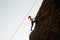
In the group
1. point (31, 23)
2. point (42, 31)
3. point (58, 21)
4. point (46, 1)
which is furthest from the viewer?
point (31, 23)

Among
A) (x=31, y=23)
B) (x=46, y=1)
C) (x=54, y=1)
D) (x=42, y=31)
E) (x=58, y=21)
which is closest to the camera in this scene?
Answer: (x=58, y=21)

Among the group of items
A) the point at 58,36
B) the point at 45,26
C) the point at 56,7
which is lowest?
the point at 58,36

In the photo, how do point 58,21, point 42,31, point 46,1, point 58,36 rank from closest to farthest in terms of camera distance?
point 58,36, point 58,21, point 42,31, point 46,1

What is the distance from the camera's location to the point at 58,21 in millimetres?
13992

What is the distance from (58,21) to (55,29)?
924 mm

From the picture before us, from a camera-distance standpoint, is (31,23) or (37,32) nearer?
(37,32)

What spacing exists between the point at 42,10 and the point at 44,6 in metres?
0.54

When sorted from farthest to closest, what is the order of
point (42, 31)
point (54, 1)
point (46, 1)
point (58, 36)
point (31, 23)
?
point (31, 23) → point (46, 1) → point (54, 1) → point (42, 31) → point (58, 36)

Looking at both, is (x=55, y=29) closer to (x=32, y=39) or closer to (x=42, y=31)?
(x=42, y=31)

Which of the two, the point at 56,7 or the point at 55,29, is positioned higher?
the point at 56,7

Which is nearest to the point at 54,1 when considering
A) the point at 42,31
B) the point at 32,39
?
the point at 42,31

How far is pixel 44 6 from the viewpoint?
57.4 ft

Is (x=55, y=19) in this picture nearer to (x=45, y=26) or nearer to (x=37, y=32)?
(x=45, y=26)

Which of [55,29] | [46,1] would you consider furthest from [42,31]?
[46,1]
